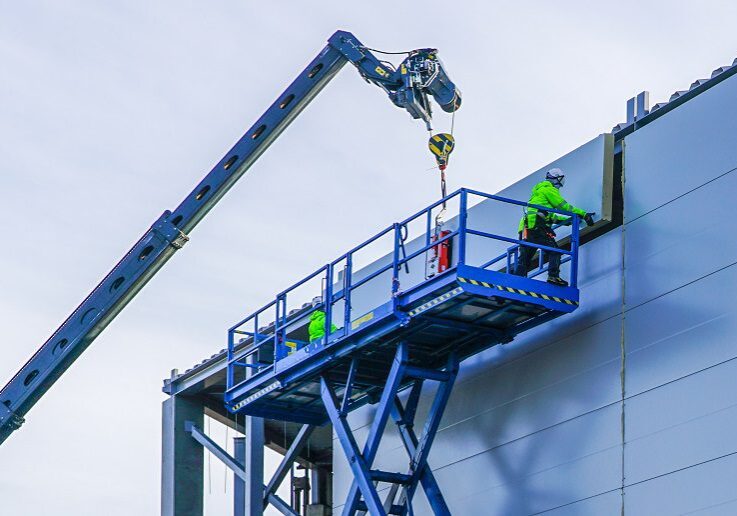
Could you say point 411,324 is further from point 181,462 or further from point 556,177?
point 181,462

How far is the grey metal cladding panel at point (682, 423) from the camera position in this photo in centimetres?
1895

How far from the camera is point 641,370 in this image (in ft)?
67.2

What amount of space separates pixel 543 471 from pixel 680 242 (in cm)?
413

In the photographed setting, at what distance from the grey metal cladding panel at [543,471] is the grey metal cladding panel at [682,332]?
0.83 m

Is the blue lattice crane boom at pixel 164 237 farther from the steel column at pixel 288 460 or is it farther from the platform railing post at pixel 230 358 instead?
the steel column at pixel 288 460

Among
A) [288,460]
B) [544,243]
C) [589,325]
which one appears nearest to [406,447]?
[589,325]

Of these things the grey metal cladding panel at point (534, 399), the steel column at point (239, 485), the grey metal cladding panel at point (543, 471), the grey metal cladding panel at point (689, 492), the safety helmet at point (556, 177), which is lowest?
the grey metal cladding panel at point (689, 492)

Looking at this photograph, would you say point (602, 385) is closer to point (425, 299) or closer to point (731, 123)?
point (425, 299)

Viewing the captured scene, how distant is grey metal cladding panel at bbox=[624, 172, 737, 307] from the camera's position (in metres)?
19.9

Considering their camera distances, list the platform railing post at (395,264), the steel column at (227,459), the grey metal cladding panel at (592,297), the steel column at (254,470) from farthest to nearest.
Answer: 1. the steel column at (227,459)
2. the steel column at (254,470)
3. the platform railing post at (395,264)
4. the grey metal cladding panel at (592,297)

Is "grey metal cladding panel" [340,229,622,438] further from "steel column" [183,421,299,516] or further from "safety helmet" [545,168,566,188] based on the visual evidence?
"steel column" [183,421,299,516]

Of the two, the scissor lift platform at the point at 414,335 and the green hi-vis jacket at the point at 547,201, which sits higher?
the green hi-vis jacket at the point at 547,201

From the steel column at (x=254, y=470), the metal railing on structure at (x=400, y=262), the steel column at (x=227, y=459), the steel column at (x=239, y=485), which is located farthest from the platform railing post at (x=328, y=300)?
the steel column at (x=239, y=485)

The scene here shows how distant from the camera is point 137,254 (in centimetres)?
3105
